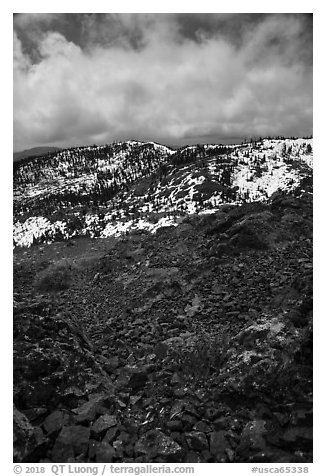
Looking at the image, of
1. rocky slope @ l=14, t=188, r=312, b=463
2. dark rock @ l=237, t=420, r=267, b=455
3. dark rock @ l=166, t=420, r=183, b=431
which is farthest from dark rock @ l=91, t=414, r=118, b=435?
dark rock @ l=237, t=420, r=267, b=455

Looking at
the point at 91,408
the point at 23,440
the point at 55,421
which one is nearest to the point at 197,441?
the point at 91,408

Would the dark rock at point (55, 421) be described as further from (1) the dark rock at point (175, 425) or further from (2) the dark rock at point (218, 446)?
(2) the dark rock at point (218, 446)

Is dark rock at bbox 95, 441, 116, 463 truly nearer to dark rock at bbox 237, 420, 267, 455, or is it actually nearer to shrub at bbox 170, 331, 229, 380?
dark rock at bbox 237, 420, 267, 455

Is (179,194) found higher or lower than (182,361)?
higher

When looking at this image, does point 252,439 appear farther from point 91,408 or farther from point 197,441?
point 91,408

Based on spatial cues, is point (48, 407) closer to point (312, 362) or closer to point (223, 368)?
point (223, 368)

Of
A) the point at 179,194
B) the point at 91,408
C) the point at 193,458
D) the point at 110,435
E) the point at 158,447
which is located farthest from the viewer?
the point at 179,194

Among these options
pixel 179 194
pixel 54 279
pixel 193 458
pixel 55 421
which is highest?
pixel 179 194

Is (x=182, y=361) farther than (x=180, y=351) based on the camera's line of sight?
No
